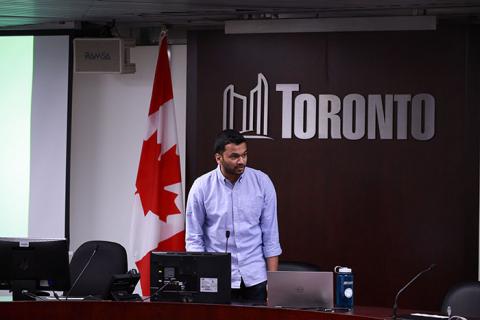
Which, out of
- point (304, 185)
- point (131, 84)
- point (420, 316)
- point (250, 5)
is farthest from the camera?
point (131, 84)

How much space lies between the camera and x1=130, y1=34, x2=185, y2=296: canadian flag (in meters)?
6.94

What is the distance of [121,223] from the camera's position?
294 inches

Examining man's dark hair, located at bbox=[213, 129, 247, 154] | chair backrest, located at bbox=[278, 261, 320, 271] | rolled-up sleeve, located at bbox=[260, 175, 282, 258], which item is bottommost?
chair backrest, located at bbox=[278, 261, 320, 271]

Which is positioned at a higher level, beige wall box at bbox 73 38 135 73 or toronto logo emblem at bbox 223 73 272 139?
beige wall box at bbox 73 38 135 73

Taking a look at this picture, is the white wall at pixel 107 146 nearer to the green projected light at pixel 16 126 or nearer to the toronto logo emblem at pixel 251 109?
the green projected light at pixel 16 126

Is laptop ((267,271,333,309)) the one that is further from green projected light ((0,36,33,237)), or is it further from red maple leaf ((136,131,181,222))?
green projected light ((0,36,33,237))

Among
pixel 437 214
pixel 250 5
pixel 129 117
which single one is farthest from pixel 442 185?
pixel 129 117

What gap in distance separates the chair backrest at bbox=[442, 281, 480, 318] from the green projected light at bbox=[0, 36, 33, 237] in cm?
381

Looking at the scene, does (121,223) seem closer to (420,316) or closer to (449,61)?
(449,61)

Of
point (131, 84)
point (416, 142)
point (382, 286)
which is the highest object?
point (131, 84)

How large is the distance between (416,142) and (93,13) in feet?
8.53

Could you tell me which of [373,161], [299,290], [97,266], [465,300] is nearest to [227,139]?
[299,290]

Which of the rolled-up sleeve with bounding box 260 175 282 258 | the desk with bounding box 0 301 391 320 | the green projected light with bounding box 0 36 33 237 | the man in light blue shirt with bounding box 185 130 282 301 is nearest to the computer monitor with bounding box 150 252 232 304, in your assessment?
the desk with bounding box 0 301 391 320

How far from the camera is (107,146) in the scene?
7.45m
